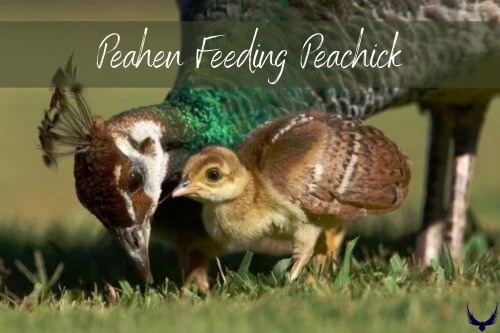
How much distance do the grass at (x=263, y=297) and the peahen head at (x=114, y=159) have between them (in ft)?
0.80

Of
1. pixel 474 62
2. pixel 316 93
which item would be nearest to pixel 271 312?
pixel 316 93

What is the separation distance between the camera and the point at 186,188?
165 inches

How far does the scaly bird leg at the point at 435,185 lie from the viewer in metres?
5.64

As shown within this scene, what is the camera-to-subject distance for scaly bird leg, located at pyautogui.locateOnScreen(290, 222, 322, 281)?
4332 millimetres

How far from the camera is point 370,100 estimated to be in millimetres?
4984

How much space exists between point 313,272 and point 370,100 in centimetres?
86

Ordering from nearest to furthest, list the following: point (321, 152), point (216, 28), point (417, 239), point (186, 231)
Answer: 1. point (321, 152)
2. point (186, 231)
3. point (216, 28)
4. point (417, 239)

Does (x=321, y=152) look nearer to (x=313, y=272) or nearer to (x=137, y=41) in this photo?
(x=313, y=272)

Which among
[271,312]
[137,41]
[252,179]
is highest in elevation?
[137,41]

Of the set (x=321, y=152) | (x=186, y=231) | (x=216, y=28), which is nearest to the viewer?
(x=321, y=152)

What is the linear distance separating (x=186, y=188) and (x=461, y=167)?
1818mm
